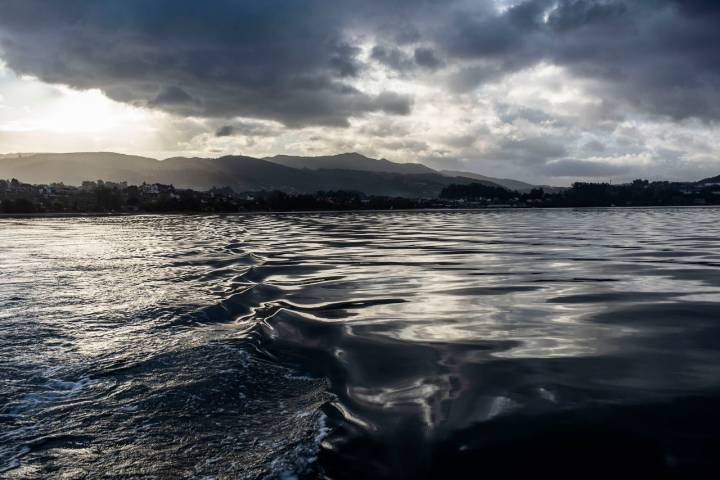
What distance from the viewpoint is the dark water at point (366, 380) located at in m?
4.62

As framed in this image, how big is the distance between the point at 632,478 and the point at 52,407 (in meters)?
6.27

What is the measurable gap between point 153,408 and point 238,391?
3.43 ft

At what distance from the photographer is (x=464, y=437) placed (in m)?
5.02

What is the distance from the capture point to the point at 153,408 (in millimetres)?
5848

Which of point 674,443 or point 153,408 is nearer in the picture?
point 674,443

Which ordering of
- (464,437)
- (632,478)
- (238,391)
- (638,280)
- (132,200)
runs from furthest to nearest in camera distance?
(132,200) < (638,280) < (238,391) < (464,437) < (632,478)

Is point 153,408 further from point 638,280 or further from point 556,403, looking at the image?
point 638,280

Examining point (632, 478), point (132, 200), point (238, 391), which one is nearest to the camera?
point (632, 478)

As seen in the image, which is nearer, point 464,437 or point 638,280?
point 464,437

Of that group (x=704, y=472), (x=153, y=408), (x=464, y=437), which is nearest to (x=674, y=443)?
(x=704, y=472)

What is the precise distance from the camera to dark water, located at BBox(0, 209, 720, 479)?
4.62 meters

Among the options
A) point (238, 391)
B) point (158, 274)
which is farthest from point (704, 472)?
point (158, 274)

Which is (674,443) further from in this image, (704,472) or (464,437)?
(464,437)

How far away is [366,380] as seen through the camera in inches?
268
